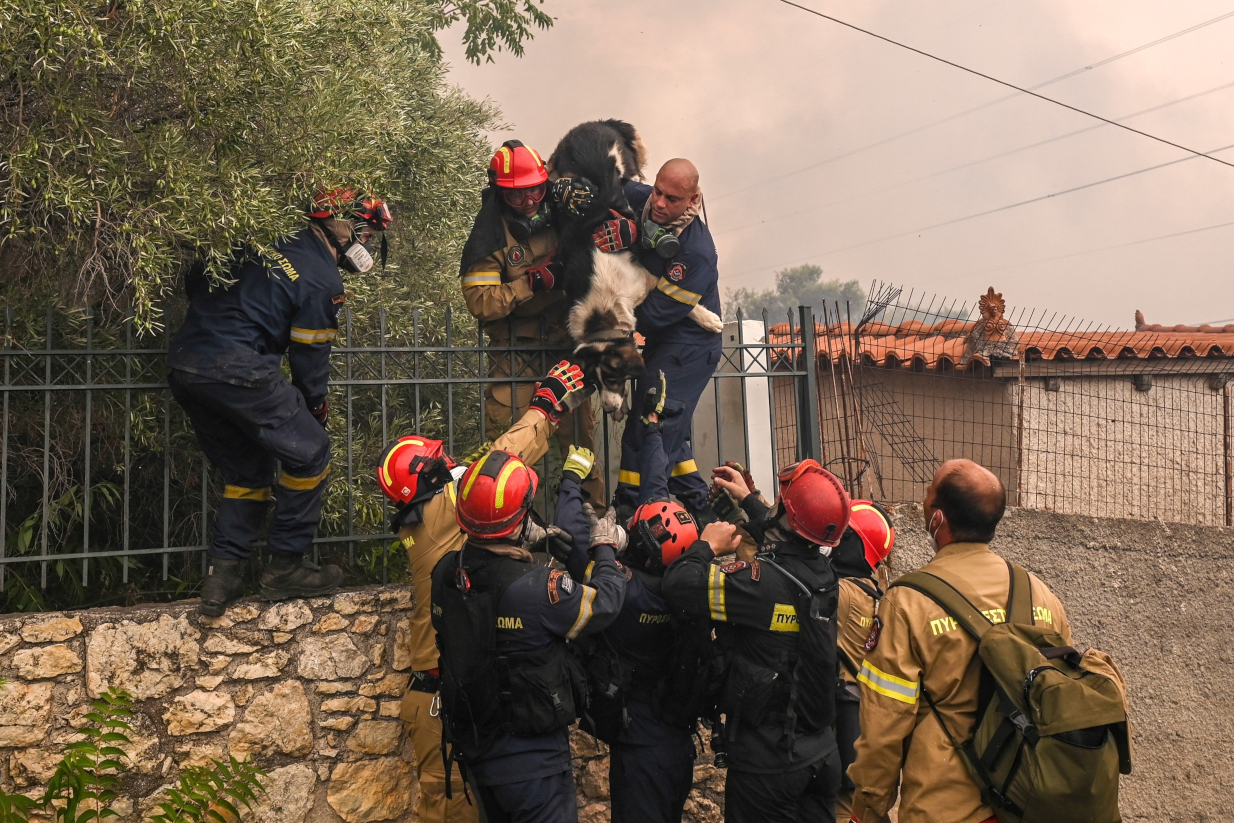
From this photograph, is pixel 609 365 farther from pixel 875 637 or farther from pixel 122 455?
pixel 122 455

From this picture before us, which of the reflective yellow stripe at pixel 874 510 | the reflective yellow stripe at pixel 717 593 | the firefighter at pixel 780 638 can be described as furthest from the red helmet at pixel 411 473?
the reflective yellow stripe at pixel 874 510

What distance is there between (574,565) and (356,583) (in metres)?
1.99

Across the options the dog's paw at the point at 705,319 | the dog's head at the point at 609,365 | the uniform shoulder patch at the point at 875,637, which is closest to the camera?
the uniform shoulder patch at the point at 875,637

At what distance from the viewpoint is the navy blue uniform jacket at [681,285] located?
5.51 meters

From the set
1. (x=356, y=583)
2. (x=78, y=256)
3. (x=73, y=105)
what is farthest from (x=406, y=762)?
(x=73, y=105)

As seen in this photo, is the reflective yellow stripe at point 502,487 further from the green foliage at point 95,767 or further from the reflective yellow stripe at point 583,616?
the green foliage at point 95,767

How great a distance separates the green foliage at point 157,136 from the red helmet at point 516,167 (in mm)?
675

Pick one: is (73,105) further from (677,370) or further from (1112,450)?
(1112,450)

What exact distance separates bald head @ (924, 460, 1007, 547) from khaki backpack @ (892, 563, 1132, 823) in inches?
13.3

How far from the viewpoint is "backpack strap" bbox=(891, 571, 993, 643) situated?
319cm

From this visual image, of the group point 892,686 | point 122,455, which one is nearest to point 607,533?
point 892,686

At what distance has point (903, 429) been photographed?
29.2 ft

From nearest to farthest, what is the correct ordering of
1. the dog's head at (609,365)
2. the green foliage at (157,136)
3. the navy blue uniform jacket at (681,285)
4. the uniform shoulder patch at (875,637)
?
the uniform shoulder patch at (875,637)
the green foliage at (157,136)
the dog's head at (609,365)
the navy blue uniform jacket at (681,285)

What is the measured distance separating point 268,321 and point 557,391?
1451mm
